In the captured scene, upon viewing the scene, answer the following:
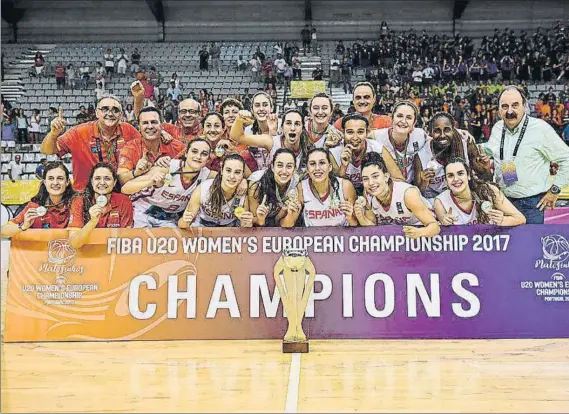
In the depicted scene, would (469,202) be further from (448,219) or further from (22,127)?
(22,127)

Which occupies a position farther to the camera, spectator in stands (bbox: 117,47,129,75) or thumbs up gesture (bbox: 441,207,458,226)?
spectator in stands (bbox: 117,47,129,75)

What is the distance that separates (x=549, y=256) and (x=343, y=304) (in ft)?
7.39

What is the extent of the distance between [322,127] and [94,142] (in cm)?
261

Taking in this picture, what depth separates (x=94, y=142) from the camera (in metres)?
6.94

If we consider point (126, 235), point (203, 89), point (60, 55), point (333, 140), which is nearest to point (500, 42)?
point (203, 89)

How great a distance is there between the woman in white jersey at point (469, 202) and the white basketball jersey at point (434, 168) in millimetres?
124

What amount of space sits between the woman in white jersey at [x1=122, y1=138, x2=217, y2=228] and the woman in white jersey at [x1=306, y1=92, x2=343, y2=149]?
3.90 feet

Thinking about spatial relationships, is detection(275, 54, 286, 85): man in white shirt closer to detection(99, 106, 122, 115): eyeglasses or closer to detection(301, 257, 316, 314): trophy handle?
detection(99, 106, 122, 115): eyeglasses

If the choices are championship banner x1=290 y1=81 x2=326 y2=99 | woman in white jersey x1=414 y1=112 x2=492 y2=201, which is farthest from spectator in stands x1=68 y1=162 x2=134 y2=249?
championship banner x1=290 y1=81 x2=326 y2=99

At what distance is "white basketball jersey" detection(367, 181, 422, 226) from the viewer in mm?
6469

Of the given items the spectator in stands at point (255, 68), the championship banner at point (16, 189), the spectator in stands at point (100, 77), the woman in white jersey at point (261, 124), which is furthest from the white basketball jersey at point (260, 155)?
the spectator in stands at point (100, 77)

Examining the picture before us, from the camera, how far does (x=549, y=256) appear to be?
646 cm

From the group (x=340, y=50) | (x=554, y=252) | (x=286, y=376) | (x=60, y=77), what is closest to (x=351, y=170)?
(x=554, y=252)

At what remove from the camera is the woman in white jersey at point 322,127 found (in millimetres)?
6738
